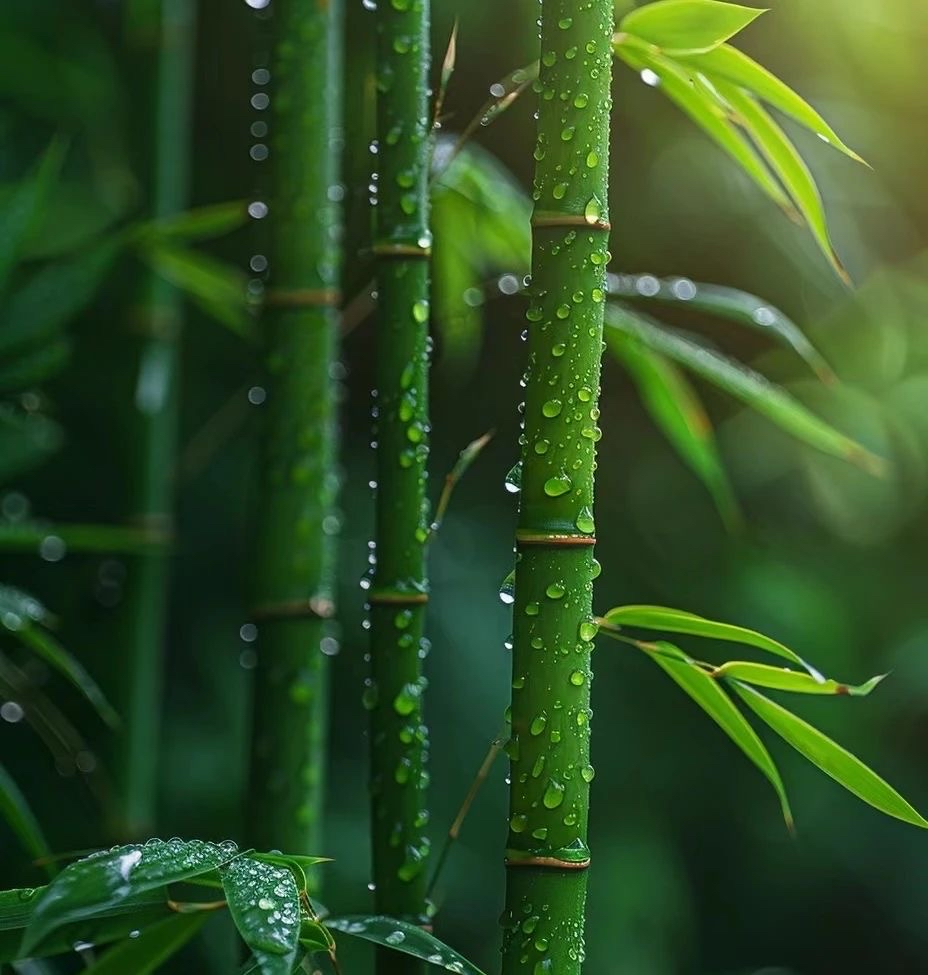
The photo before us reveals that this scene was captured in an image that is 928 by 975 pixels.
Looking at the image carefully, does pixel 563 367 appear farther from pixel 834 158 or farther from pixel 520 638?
pixel 834 158

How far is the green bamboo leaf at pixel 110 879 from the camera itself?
34cm

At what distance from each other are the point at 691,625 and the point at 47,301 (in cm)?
45

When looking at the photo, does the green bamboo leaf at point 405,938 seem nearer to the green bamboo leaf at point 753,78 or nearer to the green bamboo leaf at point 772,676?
the green bamboo leaf at point 772,676

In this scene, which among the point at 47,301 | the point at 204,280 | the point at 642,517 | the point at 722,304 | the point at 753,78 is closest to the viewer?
the point at 753,78

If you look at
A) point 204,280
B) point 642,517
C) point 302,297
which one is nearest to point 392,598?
point 302,297

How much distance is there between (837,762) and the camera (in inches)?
16.8

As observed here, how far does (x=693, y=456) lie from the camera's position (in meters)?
0.69

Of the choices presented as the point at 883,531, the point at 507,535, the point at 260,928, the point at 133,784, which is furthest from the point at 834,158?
the point at 260,928

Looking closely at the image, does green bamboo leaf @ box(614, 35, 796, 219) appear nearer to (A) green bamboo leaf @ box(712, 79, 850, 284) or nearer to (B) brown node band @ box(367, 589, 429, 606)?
(A) green bamboo leaf @ box(712, 79, 850, 284)

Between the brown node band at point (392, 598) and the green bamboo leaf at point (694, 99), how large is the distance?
0.22m

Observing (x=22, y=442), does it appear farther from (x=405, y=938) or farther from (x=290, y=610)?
(x=405, y=938)

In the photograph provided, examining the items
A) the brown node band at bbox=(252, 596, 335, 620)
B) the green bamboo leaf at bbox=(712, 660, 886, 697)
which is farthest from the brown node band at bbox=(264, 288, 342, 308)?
the green bamboo leaf at bbox=(712, 660, 886, 697)

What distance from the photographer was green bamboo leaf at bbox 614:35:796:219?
0.47 meters

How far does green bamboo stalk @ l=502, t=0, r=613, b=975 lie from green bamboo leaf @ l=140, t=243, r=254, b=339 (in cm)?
47
